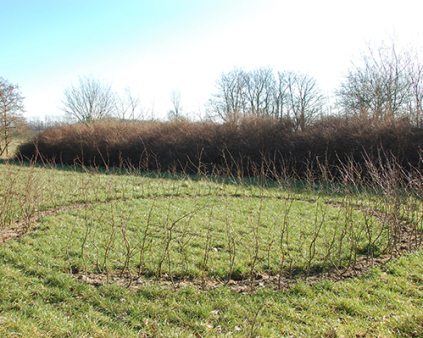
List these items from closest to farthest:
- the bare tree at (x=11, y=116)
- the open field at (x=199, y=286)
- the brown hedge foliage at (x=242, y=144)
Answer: the open field at (x=199, y=286) < the brown hedge foliage at (x=242, y=144) < the bare tree at (x=11, y=116)

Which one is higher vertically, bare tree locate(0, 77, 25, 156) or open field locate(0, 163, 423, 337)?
bare tree locate(0, 77, 25, 156)

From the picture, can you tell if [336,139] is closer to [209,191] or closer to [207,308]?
[209,191]

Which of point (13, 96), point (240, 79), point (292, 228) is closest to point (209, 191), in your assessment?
point (292, 228)

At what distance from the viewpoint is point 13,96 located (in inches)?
1016

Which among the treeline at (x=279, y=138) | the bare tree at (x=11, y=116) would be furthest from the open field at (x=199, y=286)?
the bare tree at (x=11, y=116)

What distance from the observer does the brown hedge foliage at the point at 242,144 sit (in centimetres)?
1294

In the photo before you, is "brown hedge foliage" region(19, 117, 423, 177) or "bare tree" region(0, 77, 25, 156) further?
"bare tree" region(0, 77, 25, 156)

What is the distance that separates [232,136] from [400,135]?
352 inches

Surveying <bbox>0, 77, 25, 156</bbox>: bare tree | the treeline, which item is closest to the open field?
the treeline

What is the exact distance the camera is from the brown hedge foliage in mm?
12938

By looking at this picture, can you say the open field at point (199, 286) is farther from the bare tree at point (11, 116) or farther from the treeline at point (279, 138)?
the bare tree at point (11, 116)

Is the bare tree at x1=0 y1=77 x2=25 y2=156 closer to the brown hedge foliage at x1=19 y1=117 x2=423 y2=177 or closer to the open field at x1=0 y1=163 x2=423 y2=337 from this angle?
the brown hedge foliage at x1=19 y1=117 x2=423 y2=177

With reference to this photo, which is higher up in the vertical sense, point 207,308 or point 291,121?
point 291,121

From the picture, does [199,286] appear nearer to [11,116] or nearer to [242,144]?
[242,144]
